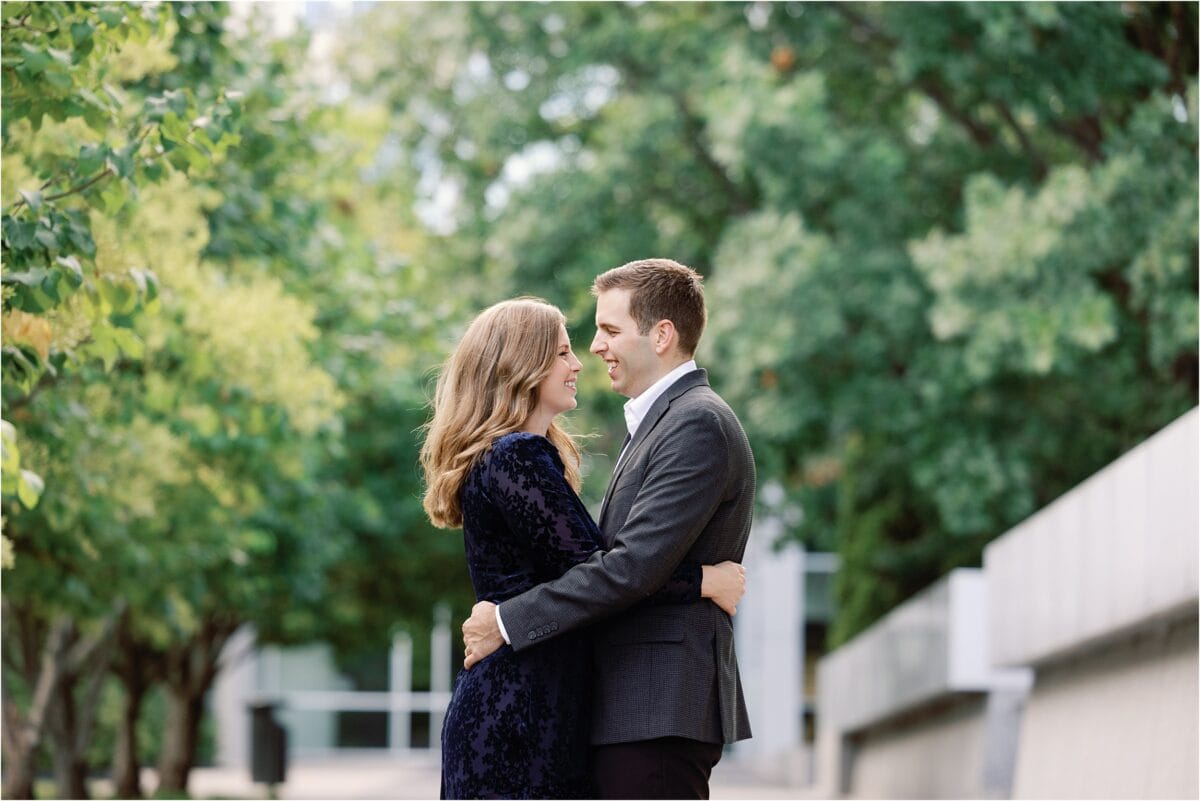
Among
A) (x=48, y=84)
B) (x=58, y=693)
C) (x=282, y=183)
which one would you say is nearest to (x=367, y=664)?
(x=58, y=693)

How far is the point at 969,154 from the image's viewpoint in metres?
16.4

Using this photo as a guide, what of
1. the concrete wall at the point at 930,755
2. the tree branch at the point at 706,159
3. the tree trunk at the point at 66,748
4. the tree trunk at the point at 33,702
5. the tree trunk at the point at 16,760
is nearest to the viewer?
the tree trunk at the point at 16,760

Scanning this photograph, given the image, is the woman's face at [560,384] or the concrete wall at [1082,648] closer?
the woman's face at [560,384]

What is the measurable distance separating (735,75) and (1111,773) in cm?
727

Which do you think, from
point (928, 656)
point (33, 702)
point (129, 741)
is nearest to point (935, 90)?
point (928, 656)

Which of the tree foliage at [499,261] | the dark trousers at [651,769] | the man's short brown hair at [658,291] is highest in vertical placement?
the tree foliage at [499,261]

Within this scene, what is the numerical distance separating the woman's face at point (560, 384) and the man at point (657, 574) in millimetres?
97

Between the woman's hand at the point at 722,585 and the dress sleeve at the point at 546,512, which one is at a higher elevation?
the dress sleeve at the point at 546,512

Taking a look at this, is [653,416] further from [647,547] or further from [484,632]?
[484,632]

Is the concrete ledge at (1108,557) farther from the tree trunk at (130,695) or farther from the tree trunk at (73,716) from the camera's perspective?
the tree trunk at (130,695)

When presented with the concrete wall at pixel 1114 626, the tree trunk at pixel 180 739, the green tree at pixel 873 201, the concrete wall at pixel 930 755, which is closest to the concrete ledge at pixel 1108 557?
the concrete wall at pixel 1114 626

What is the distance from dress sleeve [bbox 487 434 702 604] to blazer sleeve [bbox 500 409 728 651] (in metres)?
0.05

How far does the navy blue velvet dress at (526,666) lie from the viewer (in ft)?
14.2

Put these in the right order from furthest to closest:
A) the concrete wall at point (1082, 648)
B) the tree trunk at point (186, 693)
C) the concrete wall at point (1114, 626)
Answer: the tree trunk at point (186, 693) < the concrete wall at point (1082, 648) < the concrete wall at point (1114, 626)
